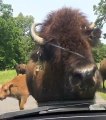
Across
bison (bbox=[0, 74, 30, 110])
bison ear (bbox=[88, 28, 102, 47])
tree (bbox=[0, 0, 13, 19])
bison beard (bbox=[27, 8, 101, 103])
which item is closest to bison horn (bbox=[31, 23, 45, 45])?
bison beard (bbox=[27, 8, 101, 103])

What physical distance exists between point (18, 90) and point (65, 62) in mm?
4140

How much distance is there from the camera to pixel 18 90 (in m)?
11.3

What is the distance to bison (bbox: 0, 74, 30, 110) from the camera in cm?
1084

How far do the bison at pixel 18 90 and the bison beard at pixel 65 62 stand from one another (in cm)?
222

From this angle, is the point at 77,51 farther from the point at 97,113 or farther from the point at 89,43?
the point at 97,113

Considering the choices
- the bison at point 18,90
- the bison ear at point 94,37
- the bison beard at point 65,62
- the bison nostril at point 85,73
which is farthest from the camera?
the bison at point 18,90

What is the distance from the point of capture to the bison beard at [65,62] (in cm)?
698

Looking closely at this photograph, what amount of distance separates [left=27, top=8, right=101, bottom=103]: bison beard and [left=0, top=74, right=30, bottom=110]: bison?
7.27 feet

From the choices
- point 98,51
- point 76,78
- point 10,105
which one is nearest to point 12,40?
point 10,105

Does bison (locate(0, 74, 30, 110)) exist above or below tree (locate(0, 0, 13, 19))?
below

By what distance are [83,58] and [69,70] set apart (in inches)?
11.3

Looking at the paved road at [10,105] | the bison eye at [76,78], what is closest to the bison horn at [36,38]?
the bison eye at [76,78]

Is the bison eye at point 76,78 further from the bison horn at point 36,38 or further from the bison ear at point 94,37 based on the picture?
the bison ear at point 94,37

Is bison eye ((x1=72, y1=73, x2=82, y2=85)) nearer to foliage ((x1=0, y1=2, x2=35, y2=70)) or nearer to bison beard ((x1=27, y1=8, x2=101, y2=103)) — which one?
bison beard ((x1=27, y1=8, x2=101, y2=103))
